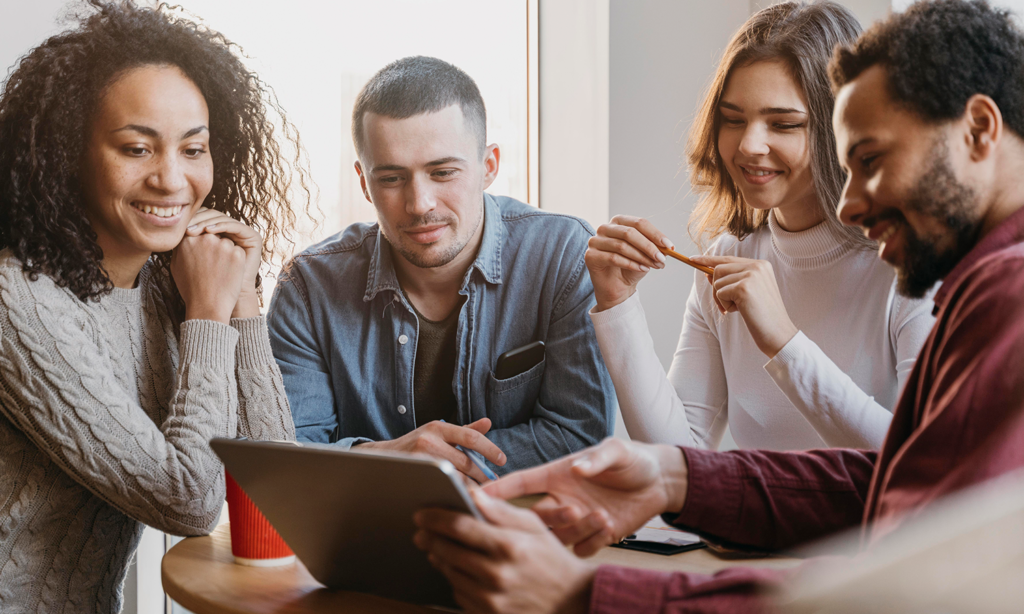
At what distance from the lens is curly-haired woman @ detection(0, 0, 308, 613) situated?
1159 millimetres

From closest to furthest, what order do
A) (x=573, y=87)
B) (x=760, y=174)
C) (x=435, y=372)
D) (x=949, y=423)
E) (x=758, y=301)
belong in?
1. (x=949, y=423)
2. (x=758, y=301)
3. (x=760, y=174)
4. (x=435, y=372)
5. (x=573, y=87)

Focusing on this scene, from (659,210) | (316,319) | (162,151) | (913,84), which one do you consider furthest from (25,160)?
(659,210)

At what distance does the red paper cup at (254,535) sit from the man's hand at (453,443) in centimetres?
38

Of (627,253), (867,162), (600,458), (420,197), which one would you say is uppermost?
(867,162)

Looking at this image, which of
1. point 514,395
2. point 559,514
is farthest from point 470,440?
point 559,514

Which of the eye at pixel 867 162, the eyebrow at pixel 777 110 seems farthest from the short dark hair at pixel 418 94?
the eye at pixel 867 162

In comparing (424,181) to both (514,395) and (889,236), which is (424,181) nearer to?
(514,395)

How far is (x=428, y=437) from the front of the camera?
4.50 ft

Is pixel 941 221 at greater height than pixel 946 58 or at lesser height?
lesser

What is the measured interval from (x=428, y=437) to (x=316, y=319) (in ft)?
1.69

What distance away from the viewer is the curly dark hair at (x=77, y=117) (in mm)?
1255

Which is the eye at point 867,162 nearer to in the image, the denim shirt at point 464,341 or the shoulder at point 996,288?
the shoulder at point 996,288

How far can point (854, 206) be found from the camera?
34.1 inches

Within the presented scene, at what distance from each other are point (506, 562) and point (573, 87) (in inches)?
97.1
